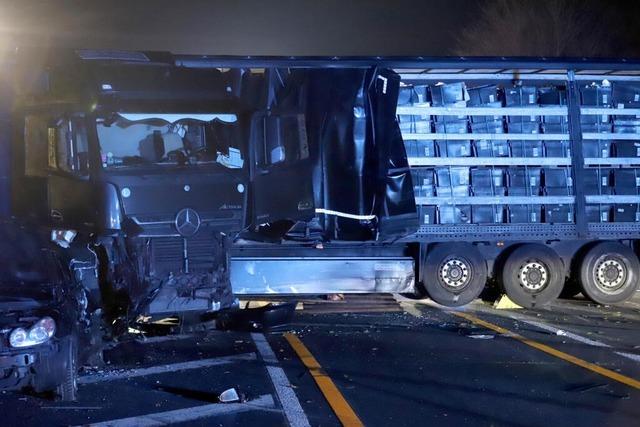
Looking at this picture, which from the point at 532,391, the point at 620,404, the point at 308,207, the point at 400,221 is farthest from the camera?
the point at 400,221

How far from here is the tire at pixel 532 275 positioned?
40.0ft

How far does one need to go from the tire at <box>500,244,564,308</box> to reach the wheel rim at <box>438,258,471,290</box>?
23.8 inches

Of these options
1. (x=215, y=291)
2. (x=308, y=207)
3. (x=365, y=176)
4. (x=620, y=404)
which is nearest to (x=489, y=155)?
(x=365, y=176)

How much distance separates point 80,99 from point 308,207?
315 cm

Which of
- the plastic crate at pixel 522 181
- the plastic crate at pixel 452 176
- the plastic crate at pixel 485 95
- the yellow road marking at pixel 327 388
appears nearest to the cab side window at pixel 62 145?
the yellow road marking at pixel 327 388

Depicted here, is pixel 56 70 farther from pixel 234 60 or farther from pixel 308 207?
pixel 308 207

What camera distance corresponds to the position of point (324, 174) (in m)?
10.7

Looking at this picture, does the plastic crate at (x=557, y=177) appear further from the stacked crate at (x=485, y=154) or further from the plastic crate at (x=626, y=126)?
the plastic crate at (x=626, y=126)

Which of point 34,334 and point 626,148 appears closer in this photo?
point 34,334

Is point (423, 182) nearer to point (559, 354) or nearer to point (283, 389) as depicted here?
point (559, 354)

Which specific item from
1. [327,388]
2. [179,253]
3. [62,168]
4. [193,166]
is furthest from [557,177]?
[62,168]

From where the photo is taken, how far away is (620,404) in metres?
6.85

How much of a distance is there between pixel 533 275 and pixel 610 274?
130cm

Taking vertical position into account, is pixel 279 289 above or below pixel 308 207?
below
